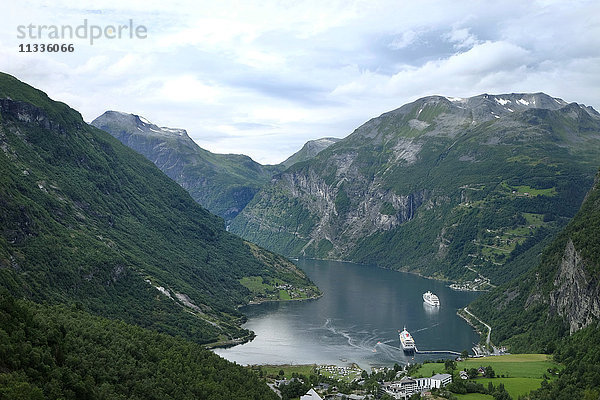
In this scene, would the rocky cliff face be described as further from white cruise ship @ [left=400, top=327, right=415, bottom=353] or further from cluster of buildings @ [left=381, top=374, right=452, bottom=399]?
cluster of buildings @ [left=381, top=374, right=452, bottom=399]

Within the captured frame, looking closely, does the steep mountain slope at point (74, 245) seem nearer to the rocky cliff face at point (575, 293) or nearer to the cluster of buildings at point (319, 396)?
the cluster of buildings at point (319, 396)

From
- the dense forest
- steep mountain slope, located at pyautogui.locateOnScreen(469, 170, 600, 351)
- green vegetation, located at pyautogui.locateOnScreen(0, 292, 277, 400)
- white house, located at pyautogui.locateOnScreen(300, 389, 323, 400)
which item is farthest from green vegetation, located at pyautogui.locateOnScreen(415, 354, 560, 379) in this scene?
green vegetation, located at pyautogui.locateOnScreen(0, 292, 277, 400)

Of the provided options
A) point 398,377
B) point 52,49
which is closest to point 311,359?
point 398,377

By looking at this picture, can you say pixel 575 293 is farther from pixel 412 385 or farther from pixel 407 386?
pixel 407 386

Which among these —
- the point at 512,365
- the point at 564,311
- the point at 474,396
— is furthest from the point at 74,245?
the point at 564,311

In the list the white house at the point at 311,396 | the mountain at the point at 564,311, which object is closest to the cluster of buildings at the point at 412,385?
Answer: the white house at the point at 311,396
